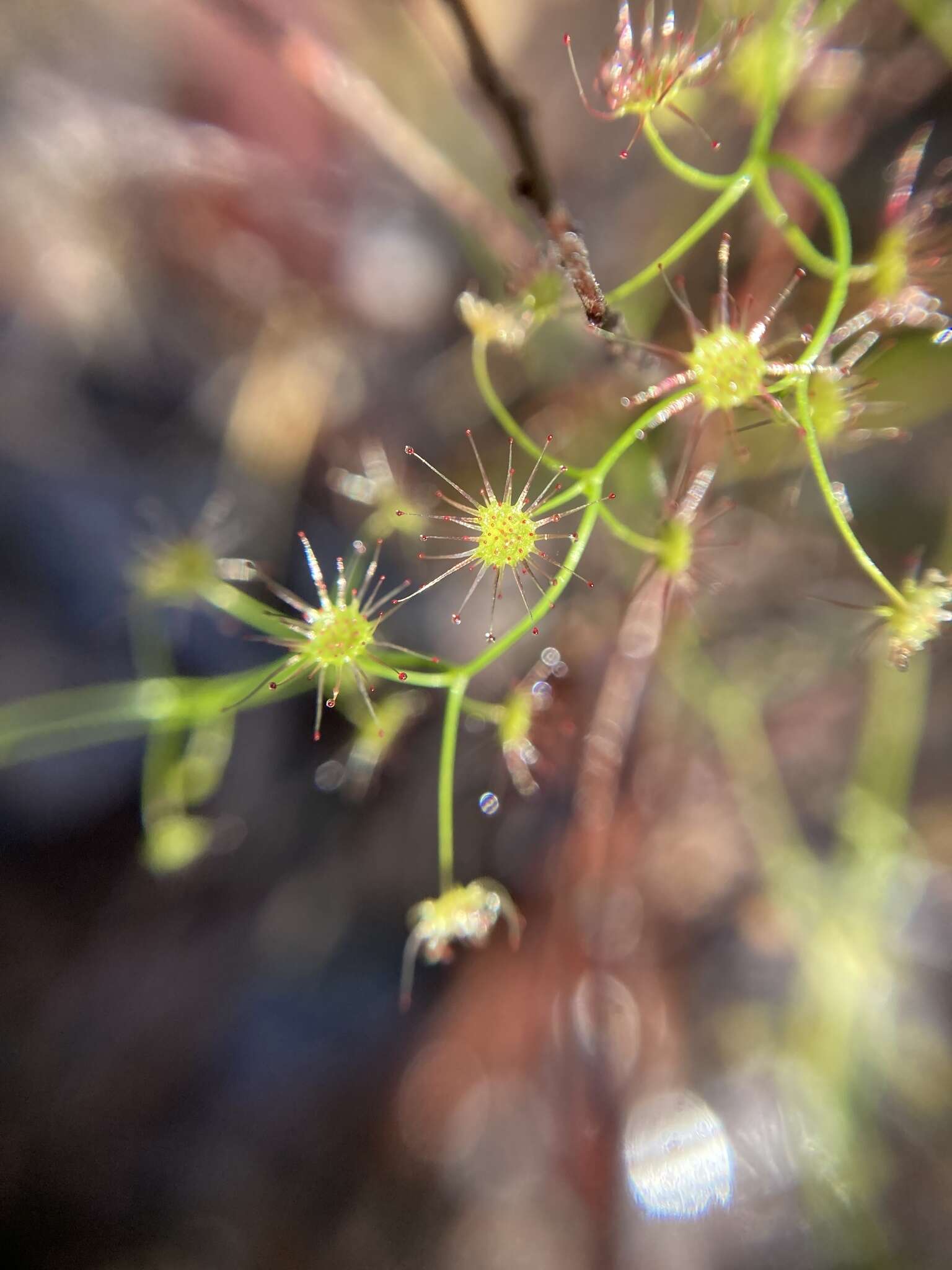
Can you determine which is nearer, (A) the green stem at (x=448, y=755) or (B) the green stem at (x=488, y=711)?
(A) the green stem at (x=448, y=755)

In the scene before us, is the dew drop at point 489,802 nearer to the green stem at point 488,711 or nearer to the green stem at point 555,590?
the green stem at point 488,711

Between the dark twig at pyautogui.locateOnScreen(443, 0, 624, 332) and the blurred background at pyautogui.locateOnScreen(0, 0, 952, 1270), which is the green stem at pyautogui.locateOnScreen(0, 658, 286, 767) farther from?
the dark twig at pyautogui.locateOnScreen(443, 0, 624, 332)

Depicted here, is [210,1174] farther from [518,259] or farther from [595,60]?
[595,60]

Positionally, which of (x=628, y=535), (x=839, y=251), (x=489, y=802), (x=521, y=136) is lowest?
(x=489, y=802)

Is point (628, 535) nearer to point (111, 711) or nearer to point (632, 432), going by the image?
point (632, 432)

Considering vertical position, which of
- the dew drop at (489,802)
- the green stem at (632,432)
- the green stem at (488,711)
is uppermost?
the green stem at (632,432)

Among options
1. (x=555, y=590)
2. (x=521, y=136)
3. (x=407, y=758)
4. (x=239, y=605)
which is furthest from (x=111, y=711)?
(x=521, y=136)

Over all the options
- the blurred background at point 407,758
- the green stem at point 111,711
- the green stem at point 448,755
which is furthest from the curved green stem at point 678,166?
the green stem at point 111,711
